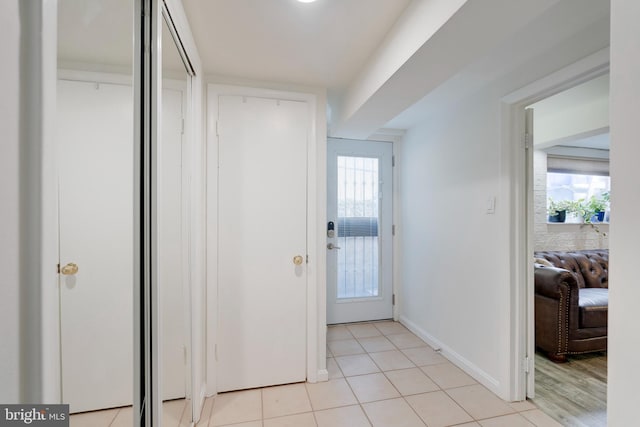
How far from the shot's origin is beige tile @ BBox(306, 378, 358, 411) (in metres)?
1.93

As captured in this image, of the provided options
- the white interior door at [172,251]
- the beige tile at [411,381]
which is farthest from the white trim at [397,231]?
the white interior door at [172,251]

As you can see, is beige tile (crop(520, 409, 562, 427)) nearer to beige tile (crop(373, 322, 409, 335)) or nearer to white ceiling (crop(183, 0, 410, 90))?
beige tile (crop(373, 322, 409, 335))

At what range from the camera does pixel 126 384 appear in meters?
0.85

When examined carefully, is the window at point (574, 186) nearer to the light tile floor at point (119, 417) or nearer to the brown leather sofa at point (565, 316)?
the brown leather sofa at point (565, 316)

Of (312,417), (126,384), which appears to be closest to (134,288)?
(126,384)

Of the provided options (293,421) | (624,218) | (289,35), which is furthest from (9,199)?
(293,421)

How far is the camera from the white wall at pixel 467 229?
1969 millimetres

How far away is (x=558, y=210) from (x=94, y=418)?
15.6 feet

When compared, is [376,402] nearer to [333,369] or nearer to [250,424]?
[333,369]

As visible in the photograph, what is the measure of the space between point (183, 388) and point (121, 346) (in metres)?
0.90

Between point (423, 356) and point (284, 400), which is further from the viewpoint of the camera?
point (423, 356)

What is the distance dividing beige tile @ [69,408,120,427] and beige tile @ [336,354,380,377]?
6.17 ft

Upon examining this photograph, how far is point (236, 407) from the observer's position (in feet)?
6.21

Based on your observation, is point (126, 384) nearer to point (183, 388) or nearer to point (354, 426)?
point (183, 388)
